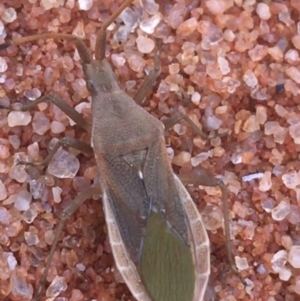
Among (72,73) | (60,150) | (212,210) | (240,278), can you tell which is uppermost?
(72,73)

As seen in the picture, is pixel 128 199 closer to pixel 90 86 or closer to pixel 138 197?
pixel 138 197

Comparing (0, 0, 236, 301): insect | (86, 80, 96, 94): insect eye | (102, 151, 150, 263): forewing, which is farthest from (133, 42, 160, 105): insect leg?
(102, 151, 150, 263): forewing

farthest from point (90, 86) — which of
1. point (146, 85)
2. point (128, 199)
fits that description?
point (128, 199)

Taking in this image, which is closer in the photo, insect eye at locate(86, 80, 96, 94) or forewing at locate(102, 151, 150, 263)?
forewing at locate(102, 151, 150, 263)

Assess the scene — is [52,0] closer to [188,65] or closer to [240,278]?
[188,65]

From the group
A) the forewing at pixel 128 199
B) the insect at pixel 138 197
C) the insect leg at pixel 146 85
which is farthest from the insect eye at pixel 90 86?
the forewing at pixel 128 199

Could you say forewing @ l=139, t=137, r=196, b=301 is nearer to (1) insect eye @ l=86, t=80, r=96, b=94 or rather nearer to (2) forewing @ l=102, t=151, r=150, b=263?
(2) forewing @ l=102, t=151, r=150, b=263

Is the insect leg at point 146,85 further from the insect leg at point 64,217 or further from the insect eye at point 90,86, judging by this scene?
the insect leg at point 64,217

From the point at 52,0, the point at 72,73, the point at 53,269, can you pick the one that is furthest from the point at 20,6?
the point at 53,269
